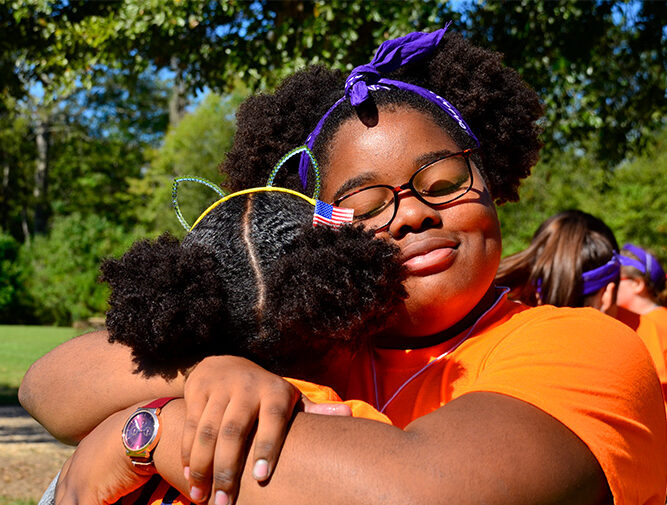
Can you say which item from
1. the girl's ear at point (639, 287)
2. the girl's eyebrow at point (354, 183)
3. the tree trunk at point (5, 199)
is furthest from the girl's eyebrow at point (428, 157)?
the tree trunk at point (5, 199)

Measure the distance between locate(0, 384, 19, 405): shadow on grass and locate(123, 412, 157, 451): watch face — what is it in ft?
33.5

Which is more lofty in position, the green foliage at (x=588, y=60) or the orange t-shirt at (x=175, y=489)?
the green foliage at (x=588, y=60)

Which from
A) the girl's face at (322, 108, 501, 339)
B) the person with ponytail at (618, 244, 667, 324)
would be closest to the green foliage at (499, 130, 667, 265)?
the person with ponytail at (618, 244, 667, 324)

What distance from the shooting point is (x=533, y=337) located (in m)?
1.44

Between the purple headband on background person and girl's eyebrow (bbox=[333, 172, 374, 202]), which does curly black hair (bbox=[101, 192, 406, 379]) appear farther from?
Answer: the purple headband on background person

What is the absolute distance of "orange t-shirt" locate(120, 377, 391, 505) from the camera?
1.34 metres

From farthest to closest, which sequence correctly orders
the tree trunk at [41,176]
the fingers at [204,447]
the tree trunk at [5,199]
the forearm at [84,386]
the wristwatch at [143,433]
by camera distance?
the tree trunk at [5,199]
the tree trunk at [41,176]
the forearm at [84,386]
the wristwatch at [143,433]
the fingers at [204,447]

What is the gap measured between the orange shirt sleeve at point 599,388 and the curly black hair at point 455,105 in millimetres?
725

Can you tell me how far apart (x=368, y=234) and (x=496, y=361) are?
37 centimetres

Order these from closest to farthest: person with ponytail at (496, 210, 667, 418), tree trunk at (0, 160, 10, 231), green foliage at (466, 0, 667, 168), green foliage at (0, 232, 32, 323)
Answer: person with ponytail at (496, 210, 667, 418)
green foliage at (466, 0, 667, 168)
green foliage at (0, 232, 32, 323)
tree trunk at (0, 160, 10, 231)

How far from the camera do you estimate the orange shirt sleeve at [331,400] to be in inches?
52.3

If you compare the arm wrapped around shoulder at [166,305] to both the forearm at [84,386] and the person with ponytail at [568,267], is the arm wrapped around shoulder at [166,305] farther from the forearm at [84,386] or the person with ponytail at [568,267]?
the person with ponytail at [568,267]

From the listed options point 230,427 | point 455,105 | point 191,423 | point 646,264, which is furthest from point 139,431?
point 646,264

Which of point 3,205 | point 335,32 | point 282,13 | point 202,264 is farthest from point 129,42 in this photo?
point 3,205
